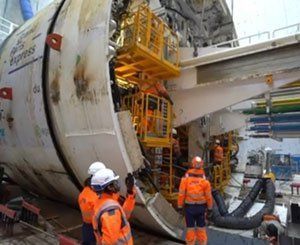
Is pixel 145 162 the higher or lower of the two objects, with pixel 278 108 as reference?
lower

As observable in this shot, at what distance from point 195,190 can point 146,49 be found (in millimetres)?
2484

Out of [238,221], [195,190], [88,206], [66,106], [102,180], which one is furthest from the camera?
[238,221]

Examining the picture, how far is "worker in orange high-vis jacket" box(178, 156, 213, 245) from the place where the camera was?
4840 mm

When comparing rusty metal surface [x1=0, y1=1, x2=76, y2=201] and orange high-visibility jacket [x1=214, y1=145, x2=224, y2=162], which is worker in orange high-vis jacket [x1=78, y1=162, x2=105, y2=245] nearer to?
rusty metal surface [x1=0, y1=1, x2=76, y2=201]

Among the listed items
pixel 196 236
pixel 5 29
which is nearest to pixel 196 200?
pixel 196 236

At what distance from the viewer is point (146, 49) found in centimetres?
517

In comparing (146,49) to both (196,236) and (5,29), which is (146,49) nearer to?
(196,236)

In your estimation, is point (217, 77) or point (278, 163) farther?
point (278, 163)

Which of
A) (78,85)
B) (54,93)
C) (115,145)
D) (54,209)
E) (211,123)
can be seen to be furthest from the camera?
(211,123)

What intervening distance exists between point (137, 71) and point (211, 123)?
348 centimetres

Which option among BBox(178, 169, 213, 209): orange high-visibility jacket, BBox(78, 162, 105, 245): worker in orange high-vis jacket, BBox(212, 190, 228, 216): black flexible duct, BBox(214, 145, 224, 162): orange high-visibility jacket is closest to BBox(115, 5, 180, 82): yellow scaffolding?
BBox(178, 169, 213, 209): orange high-visibility jacket

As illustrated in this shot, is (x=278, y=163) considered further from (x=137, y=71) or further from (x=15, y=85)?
(x=15, y=85)

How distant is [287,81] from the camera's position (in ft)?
15.9

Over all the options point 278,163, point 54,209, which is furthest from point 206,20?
point 278,163
